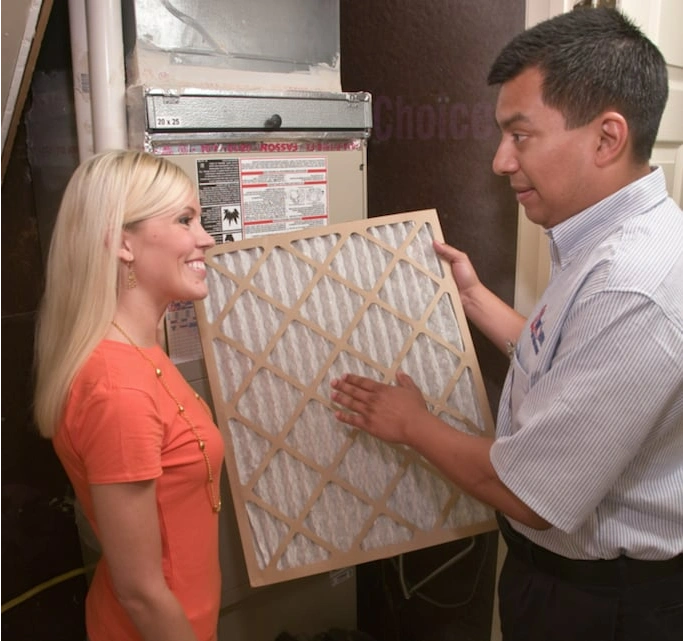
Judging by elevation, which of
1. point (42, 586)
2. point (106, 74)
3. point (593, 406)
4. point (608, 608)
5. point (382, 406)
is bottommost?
point (42, 586)

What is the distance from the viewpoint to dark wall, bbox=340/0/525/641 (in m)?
1.55

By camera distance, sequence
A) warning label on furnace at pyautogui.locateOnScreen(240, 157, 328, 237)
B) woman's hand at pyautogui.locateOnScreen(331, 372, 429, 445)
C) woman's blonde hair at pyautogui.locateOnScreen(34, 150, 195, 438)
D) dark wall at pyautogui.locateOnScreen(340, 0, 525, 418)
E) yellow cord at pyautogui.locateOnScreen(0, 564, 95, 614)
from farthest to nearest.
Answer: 1. yellow cord at pyautogui.locateOnScreen(0, 564, 95, 614)
2. dark wall at pyautogui.locateOnScreen(340, 0, 525, 418)
3. warning label on furnace at pyautogui.locateOnScreen(240, 157, 328, 237)
4. woman's hand at pyautogui.locateOnScreen(331, 372, 429, 445)
5. woman's blonde hair at pyautogui.locateOnScreen(34, 150, 195, 438)

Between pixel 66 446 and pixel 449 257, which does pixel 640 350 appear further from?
pixel 66 446

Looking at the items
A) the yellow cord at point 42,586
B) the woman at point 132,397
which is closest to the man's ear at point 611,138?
the woman at point 132,397

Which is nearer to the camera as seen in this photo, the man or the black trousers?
the man

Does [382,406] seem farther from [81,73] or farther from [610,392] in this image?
[81,73]

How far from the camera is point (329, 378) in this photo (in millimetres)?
1300

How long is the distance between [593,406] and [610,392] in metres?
0.03

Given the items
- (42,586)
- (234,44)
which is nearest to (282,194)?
(234,44)

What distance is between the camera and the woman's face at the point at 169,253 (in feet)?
3.29

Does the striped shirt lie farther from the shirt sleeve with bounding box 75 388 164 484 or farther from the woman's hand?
the shirt sleeve with bounding box 75 388 164 484

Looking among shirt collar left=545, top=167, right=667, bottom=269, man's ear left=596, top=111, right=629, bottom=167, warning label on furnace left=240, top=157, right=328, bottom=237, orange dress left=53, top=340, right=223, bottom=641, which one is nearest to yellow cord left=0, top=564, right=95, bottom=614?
orange dress left=53, top=340, right=223, bottom=641

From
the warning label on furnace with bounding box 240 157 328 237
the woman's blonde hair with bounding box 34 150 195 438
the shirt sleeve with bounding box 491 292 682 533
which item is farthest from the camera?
the warning label on furnace with bounding box 240 157 328 237

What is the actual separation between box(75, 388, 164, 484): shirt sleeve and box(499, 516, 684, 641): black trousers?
694 millimetres
